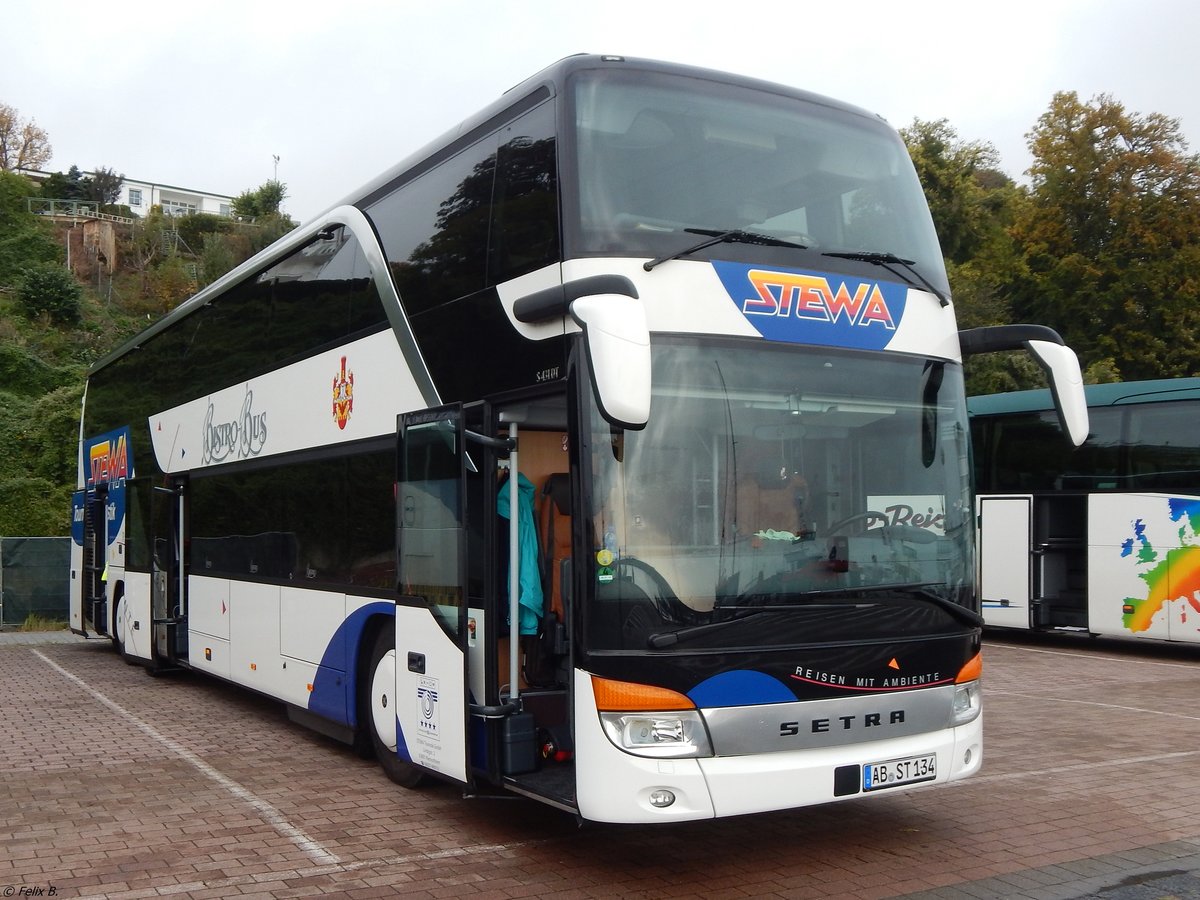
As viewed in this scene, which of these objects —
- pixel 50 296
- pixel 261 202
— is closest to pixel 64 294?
pixel 50 296

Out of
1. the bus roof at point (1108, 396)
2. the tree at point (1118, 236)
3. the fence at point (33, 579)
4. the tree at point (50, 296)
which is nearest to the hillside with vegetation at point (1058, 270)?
the tree at point (1118, 236)

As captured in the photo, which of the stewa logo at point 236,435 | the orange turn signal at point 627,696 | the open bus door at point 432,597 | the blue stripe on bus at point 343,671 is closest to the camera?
the orange turn signal at point 627,696

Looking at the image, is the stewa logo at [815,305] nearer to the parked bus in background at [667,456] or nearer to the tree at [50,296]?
the parked bus in background at [667,456]

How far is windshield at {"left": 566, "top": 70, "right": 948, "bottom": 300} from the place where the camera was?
6105mm

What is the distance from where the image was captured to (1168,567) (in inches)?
634

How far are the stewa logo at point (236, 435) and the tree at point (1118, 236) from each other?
2866 centimetres

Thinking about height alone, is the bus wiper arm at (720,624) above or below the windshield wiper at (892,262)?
below

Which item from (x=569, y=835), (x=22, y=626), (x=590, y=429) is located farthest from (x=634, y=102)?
(x=22, y=626)

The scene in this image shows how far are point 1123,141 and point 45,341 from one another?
1643 inches

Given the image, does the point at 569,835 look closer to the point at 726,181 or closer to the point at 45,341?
the point at 726,181

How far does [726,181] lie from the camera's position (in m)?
6.43

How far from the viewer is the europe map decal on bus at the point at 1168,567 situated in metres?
15.8

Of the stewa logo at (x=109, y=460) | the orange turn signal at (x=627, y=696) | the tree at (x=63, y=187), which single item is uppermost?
the tree at (x=63, y=187)

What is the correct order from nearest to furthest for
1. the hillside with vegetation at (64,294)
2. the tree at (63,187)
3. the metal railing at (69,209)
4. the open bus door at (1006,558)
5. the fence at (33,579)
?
the open bus door at (1006,558)
the fence at (33,579)
the hillside with vegetation at (64,294)
the metal railing at (69,209)
the tree at (63,187)
